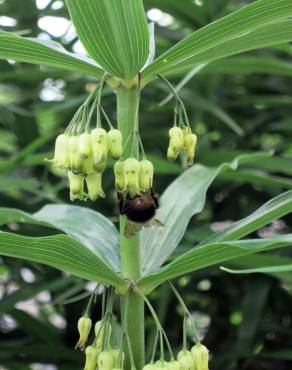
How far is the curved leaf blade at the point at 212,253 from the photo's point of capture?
115 centimetres

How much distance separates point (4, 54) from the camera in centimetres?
122

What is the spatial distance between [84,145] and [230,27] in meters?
0.31

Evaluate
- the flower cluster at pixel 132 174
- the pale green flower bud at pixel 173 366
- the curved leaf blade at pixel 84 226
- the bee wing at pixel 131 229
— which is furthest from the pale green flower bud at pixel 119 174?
the pale green flower bud at pixel 173 366

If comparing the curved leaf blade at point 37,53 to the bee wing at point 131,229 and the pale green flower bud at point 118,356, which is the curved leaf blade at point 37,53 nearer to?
the bee wing at point 131,229

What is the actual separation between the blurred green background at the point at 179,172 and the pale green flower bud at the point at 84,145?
0.83 m

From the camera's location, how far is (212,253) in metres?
1.19

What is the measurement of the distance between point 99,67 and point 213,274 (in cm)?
121

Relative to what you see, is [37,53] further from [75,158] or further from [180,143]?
[180,143]

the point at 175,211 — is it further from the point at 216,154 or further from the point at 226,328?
the point at 226,328

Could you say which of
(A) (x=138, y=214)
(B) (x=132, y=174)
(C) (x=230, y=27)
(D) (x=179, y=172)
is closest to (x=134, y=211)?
(A) (x=138, y=214)

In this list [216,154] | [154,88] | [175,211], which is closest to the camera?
[175,211]

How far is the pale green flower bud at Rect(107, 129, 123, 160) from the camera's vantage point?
118cm

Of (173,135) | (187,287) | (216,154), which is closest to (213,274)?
(187,287)

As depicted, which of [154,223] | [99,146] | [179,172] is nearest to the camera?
[99,146]
